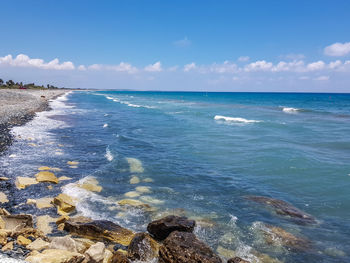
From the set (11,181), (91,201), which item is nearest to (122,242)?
(91,201)

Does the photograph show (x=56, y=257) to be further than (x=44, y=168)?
No

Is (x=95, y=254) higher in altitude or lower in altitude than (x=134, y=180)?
higher

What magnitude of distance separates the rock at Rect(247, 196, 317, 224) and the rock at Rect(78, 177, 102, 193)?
691 cm

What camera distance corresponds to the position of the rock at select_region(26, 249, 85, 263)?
5810 mm

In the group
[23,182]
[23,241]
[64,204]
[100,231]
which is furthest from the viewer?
[23,182]

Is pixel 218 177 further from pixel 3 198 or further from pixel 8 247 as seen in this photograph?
pixel 8 247

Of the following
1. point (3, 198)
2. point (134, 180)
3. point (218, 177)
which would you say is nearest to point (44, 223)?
point (3, 198)

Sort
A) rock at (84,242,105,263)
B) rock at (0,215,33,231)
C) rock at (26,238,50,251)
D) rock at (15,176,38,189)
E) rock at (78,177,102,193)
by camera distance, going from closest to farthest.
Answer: rock at (84,242,105,263)
rock at (26,238,50,251)
rock at (0,215,33,231)
rock at (15,176,38,189)
rock at (78,177,102,193)

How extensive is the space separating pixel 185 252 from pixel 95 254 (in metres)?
2.21

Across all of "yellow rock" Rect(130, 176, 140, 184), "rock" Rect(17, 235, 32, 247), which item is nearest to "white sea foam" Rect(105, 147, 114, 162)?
"yellow rock" Rect(130, 176, 140, 184)

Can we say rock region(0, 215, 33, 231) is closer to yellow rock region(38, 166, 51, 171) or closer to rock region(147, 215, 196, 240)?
rock region(147, 215, 196, 240)

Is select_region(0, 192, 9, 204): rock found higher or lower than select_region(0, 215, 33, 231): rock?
lower

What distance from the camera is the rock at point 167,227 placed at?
7875mm

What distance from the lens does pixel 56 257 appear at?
5938 mm
